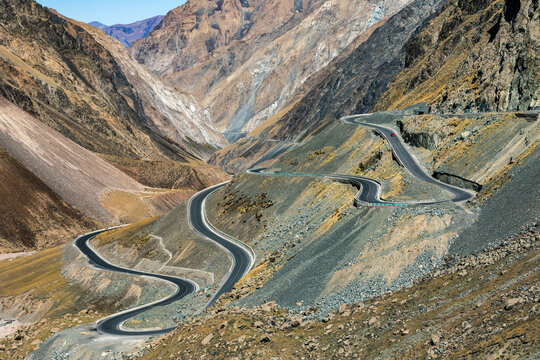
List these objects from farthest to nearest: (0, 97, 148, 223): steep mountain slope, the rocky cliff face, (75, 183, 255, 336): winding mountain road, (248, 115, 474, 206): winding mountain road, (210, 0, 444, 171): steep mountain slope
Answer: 1. (210, 0, 444, 171): steep mountain slope
2. (0, 97, 148, 223): steep mountain slope
3. the rocky cliff face
4. (75, 183, 255, 336): winding mountain road
5. (248, 115, 474, 206): winding mountain road

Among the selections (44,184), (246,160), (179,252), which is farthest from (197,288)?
(246,160)

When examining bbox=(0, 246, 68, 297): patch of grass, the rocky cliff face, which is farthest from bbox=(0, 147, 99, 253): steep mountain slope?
the rocky cliff face

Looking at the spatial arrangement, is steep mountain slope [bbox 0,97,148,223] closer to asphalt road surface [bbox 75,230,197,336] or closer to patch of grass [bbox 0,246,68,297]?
patch of grass [bbox 0,246,68,297]

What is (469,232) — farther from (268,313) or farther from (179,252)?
(179,252)

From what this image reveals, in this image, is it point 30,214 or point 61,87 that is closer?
point 30,214

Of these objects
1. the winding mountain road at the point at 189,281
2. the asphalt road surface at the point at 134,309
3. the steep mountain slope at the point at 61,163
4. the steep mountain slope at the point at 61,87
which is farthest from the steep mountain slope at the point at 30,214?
the steep mountain slope at the point at 61,87

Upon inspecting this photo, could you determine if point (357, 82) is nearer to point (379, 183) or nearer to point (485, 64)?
point (485, 64)

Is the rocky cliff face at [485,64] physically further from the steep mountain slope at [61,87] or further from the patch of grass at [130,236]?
the steep mountain slope at [61,87]

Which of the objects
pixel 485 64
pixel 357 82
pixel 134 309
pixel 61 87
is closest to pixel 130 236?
pixel 134 309
